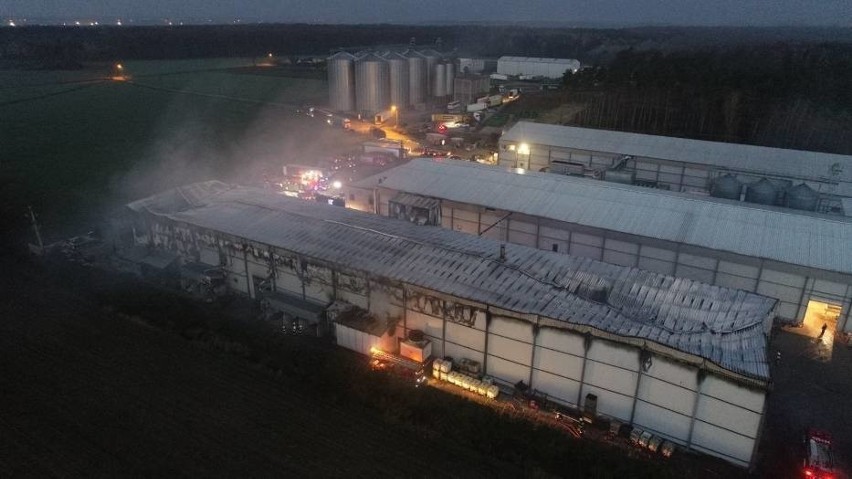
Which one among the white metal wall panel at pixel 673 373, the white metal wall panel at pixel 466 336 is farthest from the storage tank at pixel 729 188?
the white metal wall panel at pixel 466 336

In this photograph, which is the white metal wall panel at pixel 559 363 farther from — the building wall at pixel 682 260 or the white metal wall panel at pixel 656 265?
the building wall at pixel 682 260

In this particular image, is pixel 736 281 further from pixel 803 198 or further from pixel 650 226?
pixel 803 198

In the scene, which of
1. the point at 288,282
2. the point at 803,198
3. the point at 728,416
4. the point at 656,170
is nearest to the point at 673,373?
the point at 728,416

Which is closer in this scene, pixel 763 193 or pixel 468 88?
pixel 763 193

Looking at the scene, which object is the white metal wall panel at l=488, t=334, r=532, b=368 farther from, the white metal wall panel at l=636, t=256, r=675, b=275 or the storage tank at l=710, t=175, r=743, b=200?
the storage tank at l=710, t=175, r=743, b=200

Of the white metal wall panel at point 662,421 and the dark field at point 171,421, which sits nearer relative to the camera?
the dark field at point 171,421
